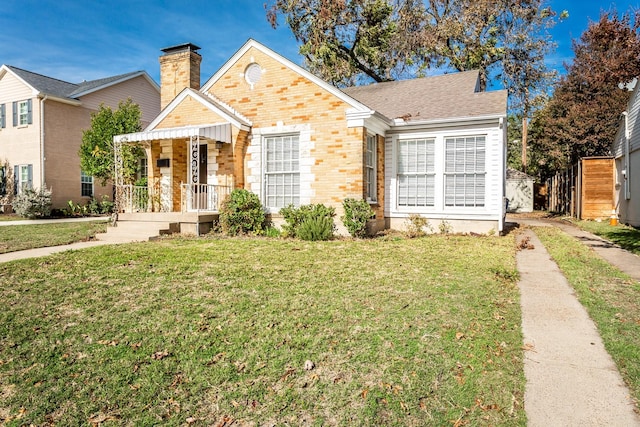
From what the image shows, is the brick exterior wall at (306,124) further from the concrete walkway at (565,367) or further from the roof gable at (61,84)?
the roof gable at (61,84)

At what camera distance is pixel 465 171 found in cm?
1159

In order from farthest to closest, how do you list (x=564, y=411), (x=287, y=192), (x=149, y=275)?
(x=287, y=192) < (x=149, y=275) < (x=564, y=411)

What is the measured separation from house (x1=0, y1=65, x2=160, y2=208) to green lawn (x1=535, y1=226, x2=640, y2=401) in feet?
75.6

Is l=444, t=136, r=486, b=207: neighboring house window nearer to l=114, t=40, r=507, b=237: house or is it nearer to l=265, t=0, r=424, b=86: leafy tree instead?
l=114, t=40, r=507, b=237: house

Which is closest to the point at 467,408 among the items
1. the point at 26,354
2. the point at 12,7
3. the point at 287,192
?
the point at 26,354

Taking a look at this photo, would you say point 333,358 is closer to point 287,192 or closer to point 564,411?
point 564,411

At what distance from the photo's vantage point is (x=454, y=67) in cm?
2395

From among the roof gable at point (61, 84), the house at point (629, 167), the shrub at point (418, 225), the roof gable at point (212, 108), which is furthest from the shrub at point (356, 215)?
the roof gable at point (61, 84)

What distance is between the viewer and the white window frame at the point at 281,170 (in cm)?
1184

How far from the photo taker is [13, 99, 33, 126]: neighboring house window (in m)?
21.2

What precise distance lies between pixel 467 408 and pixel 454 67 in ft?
80.2

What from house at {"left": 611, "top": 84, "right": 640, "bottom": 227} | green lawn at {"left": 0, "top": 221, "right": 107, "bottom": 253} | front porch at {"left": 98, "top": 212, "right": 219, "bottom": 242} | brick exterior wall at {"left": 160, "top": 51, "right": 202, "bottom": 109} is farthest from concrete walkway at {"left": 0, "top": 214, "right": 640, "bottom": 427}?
brick exterior wall at {"left": 160, "top": 51, "right": 202, "bottom": 109}

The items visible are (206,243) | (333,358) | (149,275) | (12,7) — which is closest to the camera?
(333,358)

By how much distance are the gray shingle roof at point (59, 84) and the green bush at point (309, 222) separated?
1768cm
